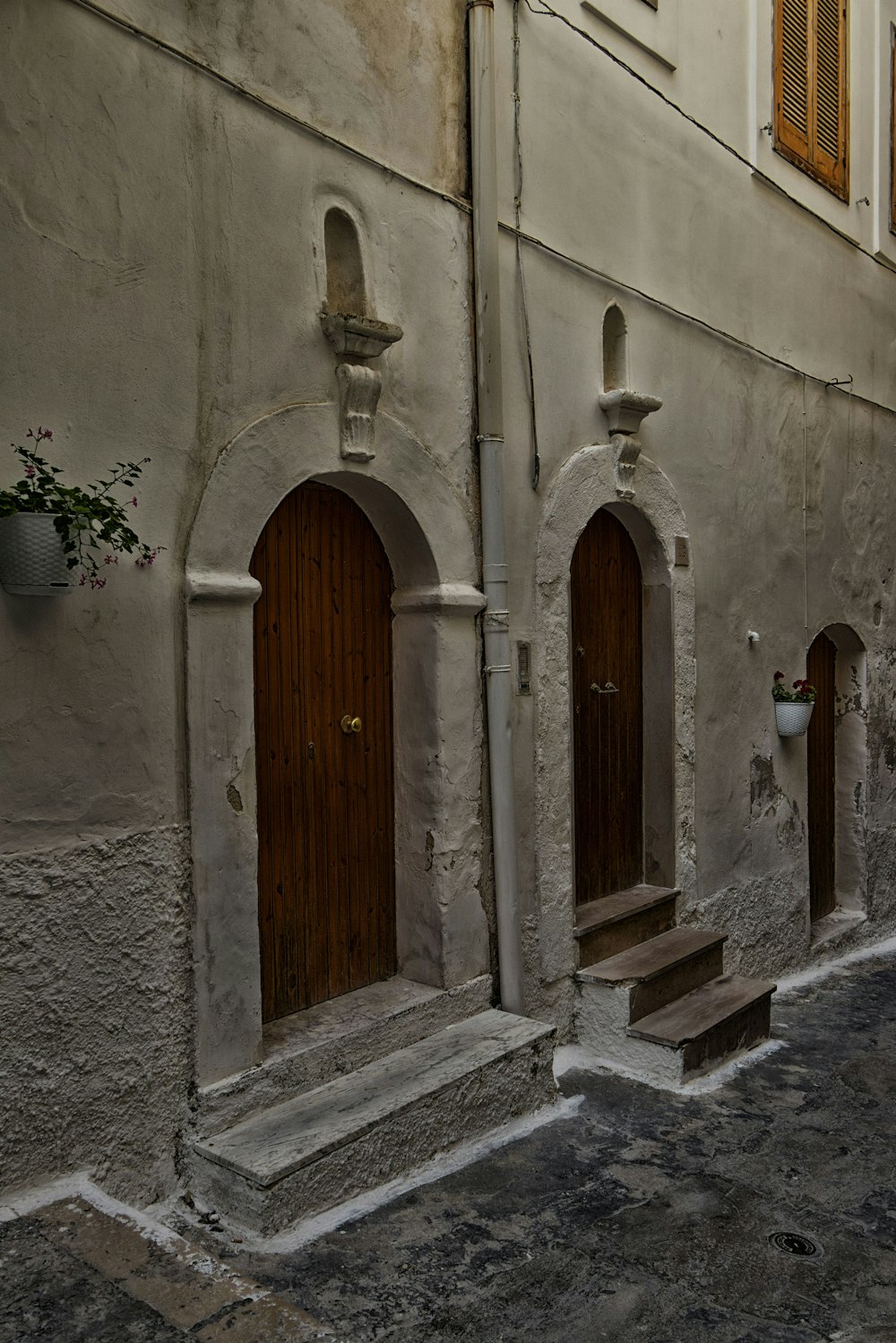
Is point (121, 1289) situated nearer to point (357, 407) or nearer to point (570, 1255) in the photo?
point (570, 1255)

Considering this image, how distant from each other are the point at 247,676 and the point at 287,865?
84cm

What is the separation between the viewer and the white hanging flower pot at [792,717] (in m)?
6.62

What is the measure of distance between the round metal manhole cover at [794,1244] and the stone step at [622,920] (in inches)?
69.1

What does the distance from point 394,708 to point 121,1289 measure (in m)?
2.39

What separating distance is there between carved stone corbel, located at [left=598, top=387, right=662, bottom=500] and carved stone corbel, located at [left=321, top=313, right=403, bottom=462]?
155 cm

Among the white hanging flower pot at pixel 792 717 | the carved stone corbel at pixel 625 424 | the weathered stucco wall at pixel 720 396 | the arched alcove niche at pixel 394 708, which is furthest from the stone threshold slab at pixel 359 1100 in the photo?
the white hanging flower pot at pixel 792 717

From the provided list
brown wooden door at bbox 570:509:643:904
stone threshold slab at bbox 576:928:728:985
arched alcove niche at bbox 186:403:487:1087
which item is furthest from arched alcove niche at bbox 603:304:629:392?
stone threshold slab at bbox 576:928:728:985

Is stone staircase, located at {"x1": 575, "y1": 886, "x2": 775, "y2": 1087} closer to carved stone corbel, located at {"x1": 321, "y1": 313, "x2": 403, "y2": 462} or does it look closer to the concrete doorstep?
the concrete doorstep

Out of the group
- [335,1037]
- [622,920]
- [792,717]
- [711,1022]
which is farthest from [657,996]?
[792,717]

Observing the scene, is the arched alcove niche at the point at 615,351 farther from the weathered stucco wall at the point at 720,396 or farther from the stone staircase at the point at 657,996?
the stone staircase at the point at 657,996

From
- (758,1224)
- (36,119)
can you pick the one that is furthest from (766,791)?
(36,119)

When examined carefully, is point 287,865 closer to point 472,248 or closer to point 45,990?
point 45,990

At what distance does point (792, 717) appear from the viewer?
21.7 ft

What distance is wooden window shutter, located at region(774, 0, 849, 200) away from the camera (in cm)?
680
